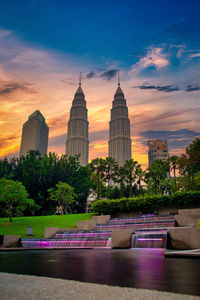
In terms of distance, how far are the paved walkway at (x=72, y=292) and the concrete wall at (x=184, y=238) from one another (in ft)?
35.4

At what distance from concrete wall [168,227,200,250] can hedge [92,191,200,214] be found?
14.7m

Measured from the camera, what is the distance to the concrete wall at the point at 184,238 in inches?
473

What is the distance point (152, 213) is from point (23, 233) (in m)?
14.7

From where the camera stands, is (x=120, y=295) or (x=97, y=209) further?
(x=97, y=209)

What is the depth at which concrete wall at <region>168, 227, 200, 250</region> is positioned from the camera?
12023mm

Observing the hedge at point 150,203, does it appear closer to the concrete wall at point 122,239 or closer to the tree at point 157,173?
the concrete wall at point 122,239

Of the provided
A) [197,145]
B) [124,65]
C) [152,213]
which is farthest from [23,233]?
[197,145]

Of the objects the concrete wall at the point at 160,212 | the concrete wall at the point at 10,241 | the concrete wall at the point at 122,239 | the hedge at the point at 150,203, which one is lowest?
the concrete wall at the point at 10,241

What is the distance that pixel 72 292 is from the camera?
2635mm

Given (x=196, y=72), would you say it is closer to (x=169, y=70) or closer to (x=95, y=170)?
(x=169, y=70)

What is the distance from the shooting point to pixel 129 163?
59.3 meters

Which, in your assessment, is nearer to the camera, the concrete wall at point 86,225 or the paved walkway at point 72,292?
the paved walkway at point 72,292

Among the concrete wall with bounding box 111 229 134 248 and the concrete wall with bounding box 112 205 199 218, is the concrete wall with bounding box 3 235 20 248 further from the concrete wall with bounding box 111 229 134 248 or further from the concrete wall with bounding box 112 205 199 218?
the concrete wall with bounding box 112 205 199 218

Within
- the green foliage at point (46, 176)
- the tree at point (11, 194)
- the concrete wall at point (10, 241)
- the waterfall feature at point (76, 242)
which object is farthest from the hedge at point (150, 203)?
the green foliage at point (46, 176)
